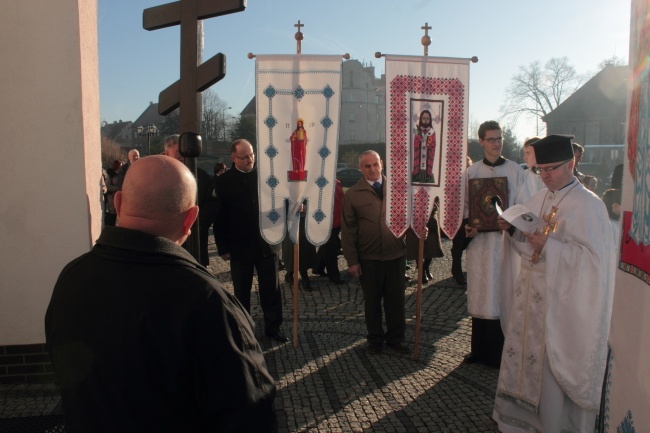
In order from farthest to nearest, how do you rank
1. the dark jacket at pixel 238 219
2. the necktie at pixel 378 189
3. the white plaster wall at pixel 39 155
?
1. the dark jacket at pixel 238 219
2. the necktie at pixel 378 189
3. the white plaster wall at pixel 39 155

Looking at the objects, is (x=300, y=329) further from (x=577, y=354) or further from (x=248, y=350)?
(x=248, y=350)

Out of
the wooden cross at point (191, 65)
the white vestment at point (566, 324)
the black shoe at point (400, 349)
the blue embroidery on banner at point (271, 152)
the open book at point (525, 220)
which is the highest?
the wooden cross at point (191, 65)

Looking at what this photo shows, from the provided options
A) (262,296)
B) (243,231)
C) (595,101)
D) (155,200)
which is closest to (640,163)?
(155,200)

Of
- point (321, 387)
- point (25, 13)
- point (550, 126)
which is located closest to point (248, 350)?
point (321, 387)

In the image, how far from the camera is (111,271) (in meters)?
1.92

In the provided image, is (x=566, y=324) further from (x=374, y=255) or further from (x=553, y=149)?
(x=374, y=255)

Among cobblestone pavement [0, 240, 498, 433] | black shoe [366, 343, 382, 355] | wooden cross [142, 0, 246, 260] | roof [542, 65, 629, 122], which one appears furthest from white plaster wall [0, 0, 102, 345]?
roof [542, 65, 629, 122]

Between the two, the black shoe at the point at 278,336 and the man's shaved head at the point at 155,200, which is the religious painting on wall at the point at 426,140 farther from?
the man's shaved head at the point at 155,200

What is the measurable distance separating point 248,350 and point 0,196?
3.79 m

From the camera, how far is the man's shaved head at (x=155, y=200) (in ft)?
6.62

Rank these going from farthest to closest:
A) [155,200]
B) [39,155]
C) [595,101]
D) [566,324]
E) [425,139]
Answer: [595,101]
[425,139]
[39,155]
[566,324]
[155,200]

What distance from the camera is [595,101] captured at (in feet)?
194

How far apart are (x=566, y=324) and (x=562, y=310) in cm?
9

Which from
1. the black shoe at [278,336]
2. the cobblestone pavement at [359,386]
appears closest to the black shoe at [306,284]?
the cobblestone pavement at [359,386]
